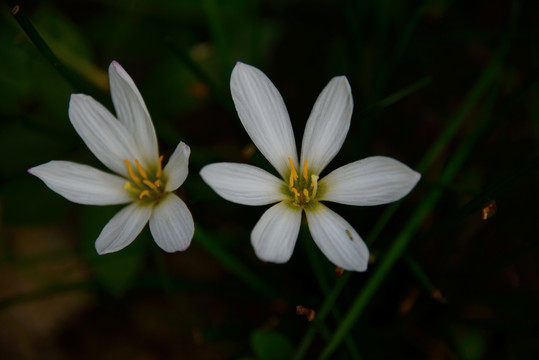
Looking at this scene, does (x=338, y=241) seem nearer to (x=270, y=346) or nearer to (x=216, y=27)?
(x=270, y=346)

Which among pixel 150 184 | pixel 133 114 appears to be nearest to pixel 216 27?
pixel 133 114

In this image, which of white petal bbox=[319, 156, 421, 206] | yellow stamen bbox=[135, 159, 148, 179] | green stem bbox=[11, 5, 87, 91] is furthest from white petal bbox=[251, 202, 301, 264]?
green stem bbox=[11, 5, 87, 91]

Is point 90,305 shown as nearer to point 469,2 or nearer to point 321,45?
point 321,45

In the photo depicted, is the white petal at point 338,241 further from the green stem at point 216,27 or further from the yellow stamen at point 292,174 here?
the green stem at point 216,27

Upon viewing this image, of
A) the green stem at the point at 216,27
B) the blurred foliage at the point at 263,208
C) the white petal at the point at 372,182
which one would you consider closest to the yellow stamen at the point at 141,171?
the blurred foliage at the point at 263,208

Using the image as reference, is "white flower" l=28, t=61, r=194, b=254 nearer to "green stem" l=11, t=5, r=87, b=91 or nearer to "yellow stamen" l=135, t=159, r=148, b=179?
"yellow stamen" l=135, t=159, r=148, b=179
